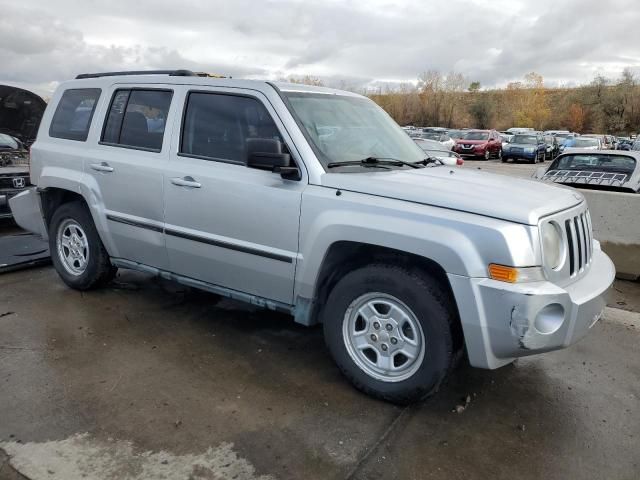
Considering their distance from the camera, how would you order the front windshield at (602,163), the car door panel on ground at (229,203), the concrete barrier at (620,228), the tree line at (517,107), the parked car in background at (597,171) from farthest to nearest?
1. the tree line at (517,107)
2. the front windshield at (602,163)
3. the parked car in background at (597,171)
4. the concrete barrier at (620,228)
5. the car door panel on ground at (229,203)

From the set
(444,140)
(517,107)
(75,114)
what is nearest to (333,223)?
(75,114)

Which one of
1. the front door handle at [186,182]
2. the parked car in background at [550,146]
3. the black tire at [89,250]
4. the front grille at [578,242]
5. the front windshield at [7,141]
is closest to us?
the front grille at [578,242]

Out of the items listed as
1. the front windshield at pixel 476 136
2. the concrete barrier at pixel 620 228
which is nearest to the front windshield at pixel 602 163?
the concrete barrier at pixel 620 228

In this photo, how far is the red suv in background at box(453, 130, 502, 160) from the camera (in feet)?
103

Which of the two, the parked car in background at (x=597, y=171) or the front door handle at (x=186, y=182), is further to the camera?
the parked car in background at (x=597, y=171)

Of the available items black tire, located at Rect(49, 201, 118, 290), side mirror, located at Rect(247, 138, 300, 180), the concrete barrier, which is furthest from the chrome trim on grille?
black tire, located at Rect(49, 201, 118, 290)

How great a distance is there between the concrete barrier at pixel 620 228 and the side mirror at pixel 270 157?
446 centimetres

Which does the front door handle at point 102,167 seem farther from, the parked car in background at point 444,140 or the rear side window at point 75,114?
the parked car in background at point 444,140

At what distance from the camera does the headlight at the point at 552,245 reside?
294 cm

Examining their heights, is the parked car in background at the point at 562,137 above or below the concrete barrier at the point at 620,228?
below

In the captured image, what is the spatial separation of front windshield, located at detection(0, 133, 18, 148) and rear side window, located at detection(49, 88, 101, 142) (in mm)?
3716

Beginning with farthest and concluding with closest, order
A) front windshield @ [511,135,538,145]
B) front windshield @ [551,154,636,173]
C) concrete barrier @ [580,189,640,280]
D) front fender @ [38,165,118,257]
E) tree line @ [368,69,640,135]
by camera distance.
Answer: tree line @ [368,69,640,135] < front windshield @ [511,135,538,145] < front windshield @ [551,154,636,173] < concrete barrier @ [580,189,640,280] < front fender @ [38,165,118,257]

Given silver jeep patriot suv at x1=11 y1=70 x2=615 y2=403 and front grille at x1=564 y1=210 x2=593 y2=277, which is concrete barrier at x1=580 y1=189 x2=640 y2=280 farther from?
front grille at x1=564 y1=210 x2=593 y2=277

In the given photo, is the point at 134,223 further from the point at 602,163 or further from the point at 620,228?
the point at 602,163
